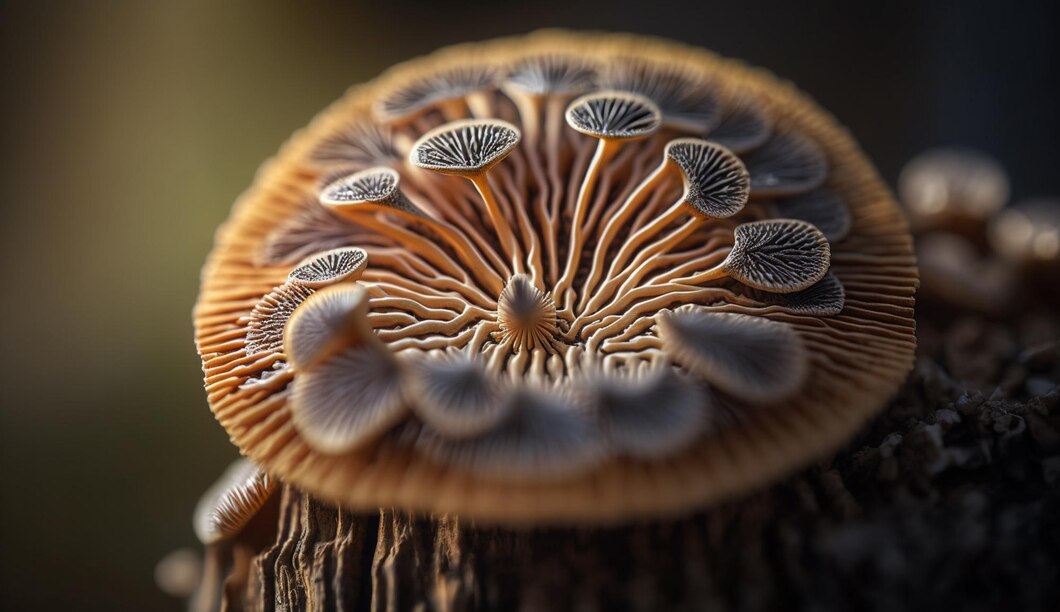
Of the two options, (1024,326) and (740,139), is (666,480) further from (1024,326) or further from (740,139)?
(1024,326)

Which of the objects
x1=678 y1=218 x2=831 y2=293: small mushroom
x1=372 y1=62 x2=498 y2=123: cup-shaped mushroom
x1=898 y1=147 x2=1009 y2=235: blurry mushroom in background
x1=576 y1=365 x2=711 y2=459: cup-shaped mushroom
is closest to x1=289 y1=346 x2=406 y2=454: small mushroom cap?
x1=576 y1=365 x2=711 y2=459: cup-shaped mushroom

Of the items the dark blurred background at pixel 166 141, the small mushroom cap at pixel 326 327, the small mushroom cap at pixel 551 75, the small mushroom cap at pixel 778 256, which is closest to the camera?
the small mushroom cap at pixel 326 327

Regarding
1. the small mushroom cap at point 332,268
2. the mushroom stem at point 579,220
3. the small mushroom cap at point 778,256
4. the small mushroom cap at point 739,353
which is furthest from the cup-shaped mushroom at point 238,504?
the small mushroom cap at point 778,256

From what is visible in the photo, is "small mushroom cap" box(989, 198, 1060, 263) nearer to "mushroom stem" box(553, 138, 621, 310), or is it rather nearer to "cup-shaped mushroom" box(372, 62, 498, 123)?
"mushroom stem" box(553, 138, 621, 310)

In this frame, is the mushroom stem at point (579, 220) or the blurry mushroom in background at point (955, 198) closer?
the mushroom stem at point (579, 220)

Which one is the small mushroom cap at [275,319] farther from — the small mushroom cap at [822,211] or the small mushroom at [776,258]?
the small mushroom cap at [822,211]

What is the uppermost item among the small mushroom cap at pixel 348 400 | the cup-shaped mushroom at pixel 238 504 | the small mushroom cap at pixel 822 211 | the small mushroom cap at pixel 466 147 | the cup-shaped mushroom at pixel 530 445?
the small mushroom cap at pixel 466 147

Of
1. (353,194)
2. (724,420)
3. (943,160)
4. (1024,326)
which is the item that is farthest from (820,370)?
(943,160)

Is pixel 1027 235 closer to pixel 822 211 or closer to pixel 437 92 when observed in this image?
pixel 822 211
